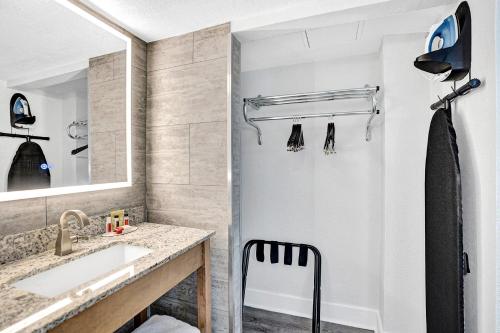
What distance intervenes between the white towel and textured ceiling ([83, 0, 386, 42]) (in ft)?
5.84

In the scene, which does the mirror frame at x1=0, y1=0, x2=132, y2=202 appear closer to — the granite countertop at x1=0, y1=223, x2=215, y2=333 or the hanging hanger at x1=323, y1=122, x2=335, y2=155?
the granite countertop at x1=0, y1=223, x2=215, y2=333

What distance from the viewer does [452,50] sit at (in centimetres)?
103

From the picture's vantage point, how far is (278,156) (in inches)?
84.0

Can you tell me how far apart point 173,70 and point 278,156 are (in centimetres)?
106

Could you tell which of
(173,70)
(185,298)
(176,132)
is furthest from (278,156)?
(185,298)

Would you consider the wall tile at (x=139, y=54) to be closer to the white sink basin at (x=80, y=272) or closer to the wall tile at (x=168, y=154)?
the wall tile at (x=168, y=154)

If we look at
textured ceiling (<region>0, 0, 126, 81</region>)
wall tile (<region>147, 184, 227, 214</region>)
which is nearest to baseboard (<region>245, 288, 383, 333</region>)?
wall tile (<region>147, 184, 227, 214</region>)

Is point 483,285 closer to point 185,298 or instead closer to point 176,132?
point 185,298

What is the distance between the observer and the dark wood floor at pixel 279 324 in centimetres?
189

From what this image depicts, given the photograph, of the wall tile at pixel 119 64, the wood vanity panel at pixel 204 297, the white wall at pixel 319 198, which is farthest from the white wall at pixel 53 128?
the white wall at pixel 319 198

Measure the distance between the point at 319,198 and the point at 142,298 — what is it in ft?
4.79

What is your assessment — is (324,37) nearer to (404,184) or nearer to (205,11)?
(205,11)

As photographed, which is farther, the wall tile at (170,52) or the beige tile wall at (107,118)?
the wall tile at (170,52)

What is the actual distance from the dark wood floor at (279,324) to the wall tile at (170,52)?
2.04 m
